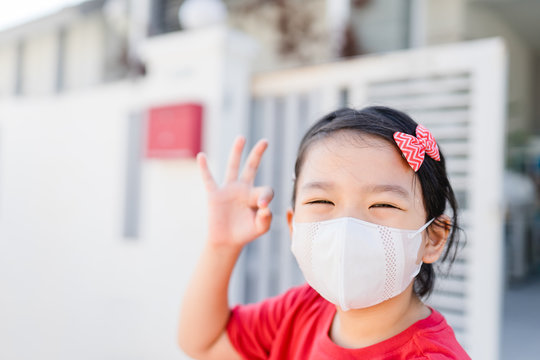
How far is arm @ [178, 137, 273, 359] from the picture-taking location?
1.34m

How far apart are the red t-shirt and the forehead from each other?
0.31 meters

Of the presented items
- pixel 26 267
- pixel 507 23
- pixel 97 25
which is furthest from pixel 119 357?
pixel 507 23

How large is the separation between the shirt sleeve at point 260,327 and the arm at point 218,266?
0.03 m

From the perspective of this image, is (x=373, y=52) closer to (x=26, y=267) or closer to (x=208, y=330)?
(x=208, y=330)

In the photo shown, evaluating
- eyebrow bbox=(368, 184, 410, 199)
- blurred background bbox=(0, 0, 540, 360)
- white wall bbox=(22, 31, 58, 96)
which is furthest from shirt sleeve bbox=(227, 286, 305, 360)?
white wall bbox=(22, 31, 58, 96)

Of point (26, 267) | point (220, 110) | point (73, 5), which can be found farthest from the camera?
point (73, 5)

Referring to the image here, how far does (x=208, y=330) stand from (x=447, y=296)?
1614mm

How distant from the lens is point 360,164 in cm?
105

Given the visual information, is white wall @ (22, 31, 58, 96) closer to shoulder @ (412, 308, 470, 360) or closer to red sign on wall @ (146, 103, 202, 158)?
red sign on wall @ (146, 103, 202, 158)

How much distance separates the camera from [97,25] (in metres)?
5.93

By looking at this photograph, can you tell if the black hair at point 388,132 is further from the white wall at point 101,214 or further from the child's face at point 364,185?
the white wall at point 101,214

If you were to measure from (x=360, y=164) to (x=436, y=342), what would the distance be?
403mm

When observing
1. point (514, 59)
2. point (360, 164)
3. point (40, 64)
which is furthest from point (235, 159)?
point (514, 59)

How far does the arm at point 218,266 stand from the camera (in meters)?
1.34
